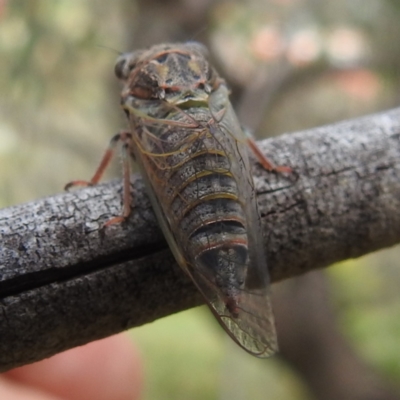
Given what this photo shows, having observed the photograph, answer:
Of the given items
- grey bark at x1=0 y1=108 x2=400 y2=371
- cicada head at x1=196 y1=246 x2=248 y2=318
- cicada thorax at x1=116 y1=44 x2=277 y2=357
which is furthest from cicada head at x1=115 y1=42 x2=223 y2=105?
cicada head at x1=196 y1=246 x2=248 y2=318

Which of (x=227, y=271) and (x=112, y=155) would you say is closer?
(x=227, y=271)

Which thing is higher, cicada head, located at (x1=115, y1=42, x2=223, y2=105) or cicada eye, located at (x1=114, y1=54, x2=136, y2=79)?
cicada eye, located at (x1=114, y1=54, x2=136, y2=79)

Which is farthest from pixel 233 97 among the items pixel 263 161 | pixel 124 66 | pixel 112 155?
pixel 263 161

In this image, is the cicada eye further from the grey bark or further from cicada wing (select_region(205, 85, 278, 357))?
cicada wing (select_region(205, 85, 278, 357))

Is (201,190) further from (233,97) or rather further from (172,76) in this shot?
(233,97)

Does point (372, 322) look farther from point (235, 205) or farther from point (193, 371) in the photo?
point (235, 205)

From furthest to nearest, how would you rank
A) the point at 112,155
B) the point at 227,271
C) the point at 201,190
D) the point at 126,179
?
the point at 112,155
the point at 126,179
the point at 201,190
the point at 227,271
